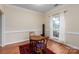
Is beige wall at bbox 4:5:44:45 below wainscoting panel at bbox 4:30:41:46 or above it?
above

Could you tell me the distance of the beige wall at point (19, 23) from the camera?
3.90m

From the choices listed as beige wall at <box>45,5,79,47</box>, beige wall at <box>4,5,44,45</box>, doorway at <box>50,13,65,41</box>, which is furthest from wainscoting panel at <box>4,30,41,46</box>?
beige wall at <box>45,5,79,47</box>

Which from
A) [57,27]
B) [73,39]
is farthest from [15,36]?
[73,39]

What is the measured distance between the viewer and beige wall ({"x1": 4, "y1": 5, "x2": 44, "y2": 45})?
390cm

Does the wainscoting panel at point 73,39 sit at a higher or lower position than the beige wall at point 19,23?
lower

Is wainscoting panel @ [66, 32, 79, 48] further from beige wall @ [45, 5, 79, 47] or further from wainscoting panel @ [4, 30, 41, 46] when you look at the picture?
wainscoting panel @ [4, 30, 41, 46]

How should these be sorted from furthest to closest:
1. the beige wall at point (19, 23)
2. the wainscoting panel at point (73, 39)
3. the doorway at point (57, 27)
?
1. the doorway at point (57, 27)
2. the beige wall at point (19, 23)
3. the wainscoting panel at point (73, 39)

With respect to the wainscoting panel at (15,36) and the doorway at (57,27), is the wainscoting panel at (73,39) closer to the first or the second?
the doorway at (57,27)

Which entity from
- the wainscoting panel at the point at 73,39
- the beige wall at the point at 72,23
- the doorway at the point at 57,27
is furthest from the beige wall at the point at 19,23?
the wainscoting panel at the point at 73,39

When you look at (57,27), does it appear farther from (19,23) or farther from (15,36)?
(15,36)
